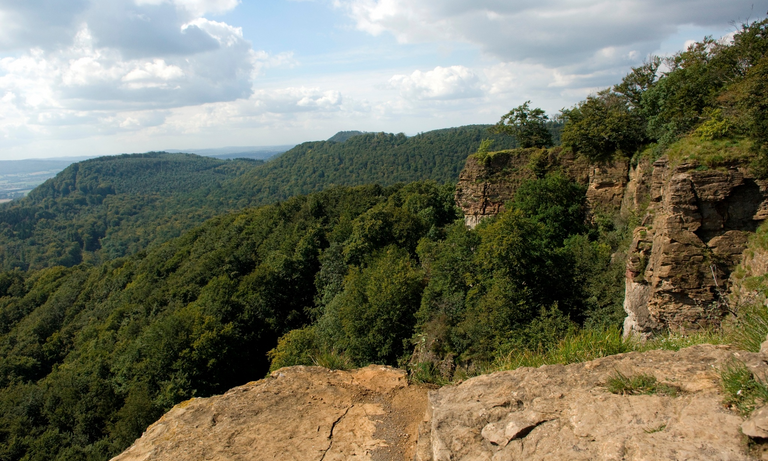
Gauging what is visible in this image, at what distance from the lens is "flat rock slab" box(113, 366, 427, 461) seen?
5312 mm

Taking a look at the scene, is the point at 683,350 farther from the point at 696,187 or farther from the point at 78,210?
the point at 78,210

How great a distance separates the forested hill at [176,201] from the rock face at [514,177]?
80.4 m

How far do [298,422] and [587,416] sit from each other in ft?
12.4

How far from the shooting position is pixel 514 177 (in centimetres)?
2617

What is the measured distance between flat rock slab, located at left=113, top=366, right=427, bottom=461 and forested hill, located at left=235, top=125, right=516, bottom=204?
127 m

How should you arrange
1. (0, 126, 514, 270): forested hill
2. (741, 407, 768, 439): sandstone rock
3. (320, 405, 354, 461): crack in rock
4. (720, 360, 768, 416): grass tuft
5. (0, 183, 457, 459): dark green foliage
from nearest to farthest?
(741, 407, 768, 439): sandstone rock, (720, 360, 768, 416): grass tuft, (320, 405, 354, 461): crack in rock, (0, 183, 457, 459): dark green foliage, (0, 126, 514, 270): forested hill

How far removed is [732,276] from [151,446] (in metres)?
14.1

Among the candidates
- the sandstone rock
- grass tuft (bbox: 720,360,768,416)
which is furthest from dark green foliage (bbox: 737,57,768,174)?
the sandstone rock

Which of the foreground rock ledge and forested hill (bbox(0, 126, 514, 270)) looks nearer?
the foreground rock ledge

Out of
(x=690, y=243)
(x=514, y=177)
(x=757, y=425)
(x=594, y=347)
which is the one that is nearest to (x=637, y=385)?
(x=757, y=425)

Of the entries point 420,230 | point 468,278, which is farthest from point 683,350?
point 420,230

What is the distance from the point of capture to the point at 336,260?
33188 millimetres

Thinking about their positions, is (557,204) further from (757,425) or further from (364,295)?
(757,425)

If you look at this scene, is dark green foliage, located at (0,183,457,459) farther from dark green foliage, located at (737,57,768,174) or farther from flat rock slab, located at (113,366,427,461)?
dark green foliage, located at (737,57,768,174)
